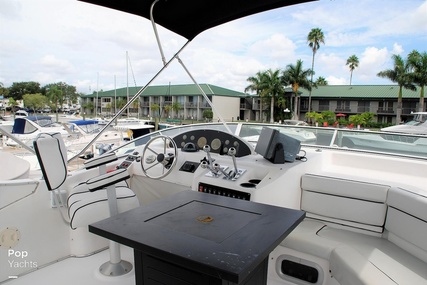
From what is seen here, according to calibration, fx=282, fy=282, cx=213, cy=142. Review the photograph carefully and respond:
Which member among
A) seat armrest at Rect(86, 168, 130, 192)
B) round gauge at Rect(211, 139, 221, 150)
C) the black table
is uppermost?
round gauge at Rect(211, 139, 221, 150)

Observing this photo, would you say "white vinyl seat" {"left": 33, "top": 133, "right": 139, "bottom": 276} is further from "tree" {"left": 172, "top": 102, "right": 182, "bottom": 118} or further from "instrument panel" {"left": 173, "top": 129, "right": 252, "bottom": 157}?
"tree" {"left": 172, "top": 102, "right": 182, "bottom": 118}

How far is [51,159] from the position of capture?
160 centimetres

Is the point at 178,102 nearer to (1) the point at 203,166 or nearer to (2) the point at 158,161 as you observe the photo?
(2) the point at 158,161

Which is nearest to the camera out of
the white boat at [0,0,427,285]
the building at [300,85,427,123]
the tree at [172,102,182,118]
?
the white boat at [0,0,427,285]

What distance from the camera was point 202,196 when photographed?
1.61m

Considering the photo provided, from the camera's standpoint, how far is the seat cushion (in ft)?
5.31

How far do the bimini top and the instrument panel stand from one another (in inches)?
35.2

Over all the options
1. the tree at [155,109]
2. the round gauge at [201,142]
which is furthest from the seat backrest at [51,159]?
the tree at [155,109]

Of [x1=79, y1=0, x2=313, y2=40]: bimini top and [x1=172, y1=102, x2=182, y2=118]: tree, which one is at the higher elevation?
[x1=79, y1=0, x2=313, y2=40]: bimini top

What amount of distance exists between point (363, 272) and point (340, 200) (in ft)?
2.14

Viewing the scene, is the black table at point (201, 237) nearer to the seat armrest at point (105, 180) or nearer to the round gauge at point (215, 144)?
the seat armrest at point (105, 180)

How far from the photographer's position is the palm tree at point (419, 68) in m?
25.2

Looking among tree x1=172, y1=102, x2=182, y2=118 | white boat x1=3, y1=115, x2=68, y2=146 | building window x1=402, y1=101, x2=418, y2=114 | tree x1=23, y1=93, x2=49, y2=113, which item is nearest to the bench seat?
white boat x1=3, y1=115, x2=68, y2=146

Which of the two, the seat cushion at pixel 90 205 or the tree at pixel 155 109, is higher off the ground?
the tree at pixel 155 109
